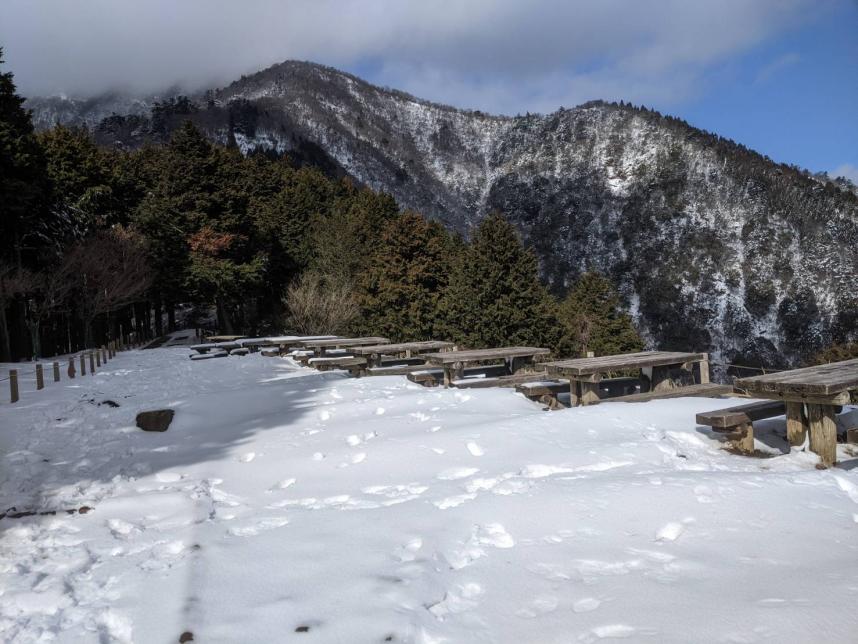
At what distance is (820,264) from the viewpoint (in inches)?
3748

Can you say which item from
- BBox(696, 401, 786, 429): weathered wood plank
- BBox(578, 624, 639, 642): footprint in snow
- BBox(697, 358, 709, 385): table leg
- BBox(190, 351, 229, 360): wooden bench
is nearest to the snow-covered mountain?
BBox(190, 351, 229, 360): wooden bench

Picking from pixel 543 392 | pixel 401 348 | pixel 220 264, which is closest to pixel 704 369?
pixel 543 392

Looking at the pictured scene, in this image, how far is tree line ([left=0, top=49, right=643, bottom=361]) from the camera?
2203 centimetres

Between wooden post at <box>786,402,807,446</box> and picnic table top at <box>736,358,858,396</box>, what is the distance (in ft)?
0.89

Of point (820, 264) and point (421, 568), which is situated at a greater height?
point (820, 264)

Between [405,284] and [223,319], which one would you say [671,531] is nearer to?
[405,284]

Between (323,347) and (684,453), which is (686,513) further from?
(323,347)

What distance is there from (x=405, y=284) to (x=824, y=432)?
75.6ft

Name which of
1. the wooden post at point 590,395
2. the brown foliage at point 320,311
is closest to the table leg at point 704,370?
the wooden post at point 590,395

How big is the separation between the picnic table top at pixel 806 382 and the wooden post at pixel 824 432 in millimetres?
241

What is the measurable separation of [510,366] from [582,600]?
8239mm

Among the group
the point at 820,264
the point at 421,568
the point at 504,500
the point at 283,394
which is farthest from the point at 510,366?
the point at 820,264

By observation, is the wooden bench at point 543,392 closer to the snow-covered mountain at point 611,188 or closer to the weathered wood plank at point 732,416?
the weathered wood plank at point 732,416

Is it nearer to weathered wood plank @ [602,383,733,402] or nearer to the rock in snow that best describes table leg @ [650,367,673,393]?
weathered wood plank @ [602,383,733,402]
